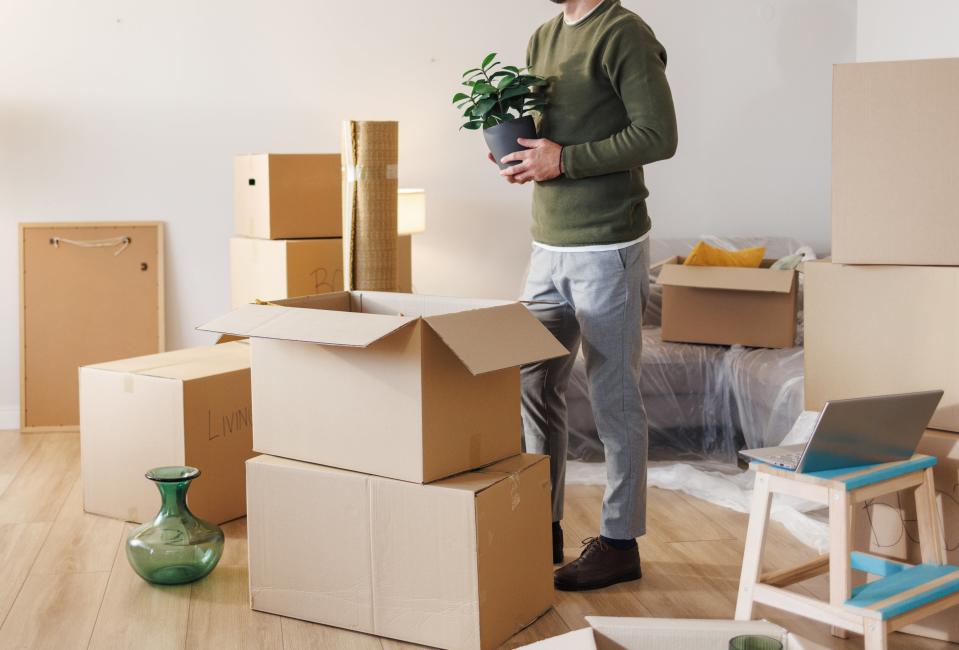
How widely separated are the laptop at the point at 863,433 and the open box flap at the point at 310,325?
664 mm

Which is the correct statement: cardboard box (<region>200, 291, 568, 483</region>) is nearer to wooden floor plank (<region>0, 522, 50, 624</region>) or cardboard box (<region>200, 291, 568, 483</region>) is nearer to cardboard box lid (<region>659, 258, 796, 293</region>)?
wooden floor plank (<region>0, 522, 50, 624</region>)

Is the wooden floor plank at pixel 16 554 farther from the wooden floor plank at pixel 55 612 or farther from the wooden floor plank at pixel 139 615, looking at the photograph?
the wooden floor plank at pixel 139 615

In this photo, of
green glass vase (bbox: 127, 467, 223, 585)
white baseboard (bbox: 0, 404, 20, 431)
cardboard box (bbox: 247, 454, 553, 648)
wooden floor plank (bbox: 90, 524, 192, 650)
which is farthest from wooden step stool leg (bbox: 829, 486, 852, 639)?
white baseboard (bbox: 0, 404, 20, 431)

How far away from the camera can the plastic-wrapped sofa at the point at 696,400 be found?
319 centimetres

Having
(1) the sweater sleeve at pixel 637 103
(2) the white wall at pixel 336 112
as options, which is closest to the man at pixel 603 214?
(1) the sweater sleeve at pixel 637 103

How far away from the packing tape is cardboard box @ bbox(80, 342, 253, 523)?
593 mm

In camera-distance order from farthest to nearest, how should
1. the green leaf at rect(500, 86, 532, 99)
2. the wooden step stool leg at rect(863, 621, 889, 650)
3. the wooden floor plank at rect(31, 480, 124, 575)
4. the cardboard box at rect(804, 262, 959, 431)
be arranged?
the wooden floor plank at rect(31, 480, 124, 575)
the green leaf at rect(500, 86, 532, 99)
the cardboard box at rect(804, 262, 959, 431)
the wooden step stool leg at rect(863, 621, 889, 650)

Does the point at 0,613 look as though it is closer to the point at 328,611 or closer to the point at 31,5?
the point at 328,611

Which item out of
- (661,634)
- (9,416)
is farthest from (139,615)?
(9,416)

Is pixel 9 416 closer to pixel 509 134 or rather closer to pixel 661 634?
pixel 509 134

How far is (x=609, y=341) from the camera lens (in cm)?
209

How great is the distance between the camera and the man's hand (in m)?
2.07

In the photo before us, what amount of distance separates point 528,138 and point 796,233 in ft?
8.05

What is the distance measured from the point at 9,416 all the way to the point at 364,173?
190 centimetres
